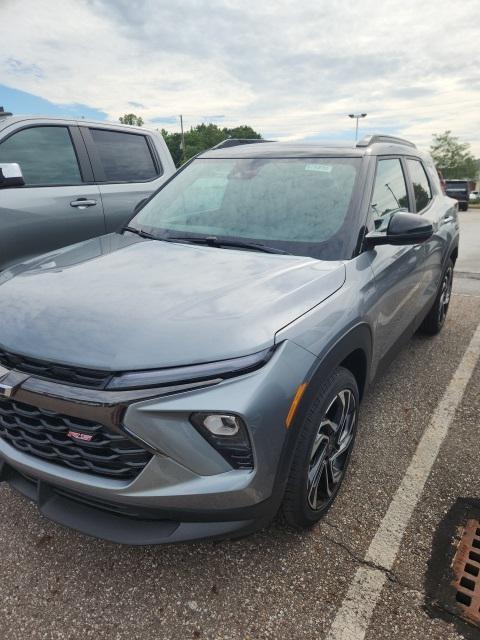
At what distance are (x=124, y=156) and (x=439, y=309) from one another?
11.3 ft

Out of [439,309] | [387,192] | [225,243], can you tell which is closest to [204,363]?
[225,243]

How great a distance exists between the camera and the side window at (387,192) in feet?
8.91

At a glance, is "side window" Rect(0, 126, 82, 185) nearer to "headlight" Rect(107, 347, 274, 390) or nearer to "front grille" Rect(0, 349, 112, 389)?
"front grille" Rect(0, 349, 112, 389)

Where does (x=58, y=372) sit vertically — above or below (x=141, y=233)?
below

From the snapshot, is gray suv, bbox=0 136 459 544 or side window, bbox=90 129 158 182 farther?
side window, bbox=90 129 158 182

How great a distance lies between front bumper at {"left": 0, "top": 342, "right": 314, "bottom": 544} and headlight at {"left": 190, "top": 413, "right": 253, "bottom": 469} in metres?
0.02

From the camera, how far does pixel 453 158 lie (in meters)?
78.5

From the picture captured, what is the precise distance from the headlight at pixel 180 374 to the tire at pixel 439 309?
3245 millimetres

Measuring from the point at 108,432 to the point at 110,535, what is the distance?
0.42 m

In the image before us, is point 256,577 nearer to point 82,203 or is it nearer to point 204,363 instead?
point 204,363

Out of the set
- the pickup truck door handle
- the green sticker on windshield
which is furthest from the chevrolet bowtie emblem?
the pickup truck door handle

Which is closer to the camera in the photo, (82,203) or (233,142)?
(233,142)

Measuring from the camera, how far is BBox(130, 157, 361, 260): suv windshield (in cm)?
249

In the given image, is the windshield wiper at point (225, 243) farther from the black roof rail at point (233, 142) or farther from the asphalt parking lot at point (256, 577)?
the asphalt parking lot at point (256, 577)
